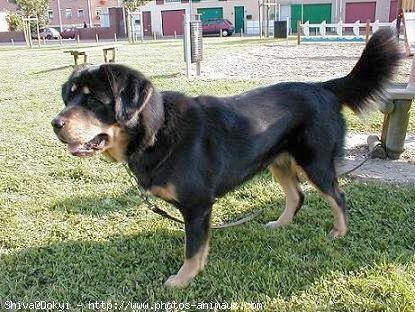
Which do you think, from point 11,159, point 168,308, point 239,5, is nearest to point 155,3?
point 239,5

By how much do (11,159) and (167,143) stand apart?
3650 mm

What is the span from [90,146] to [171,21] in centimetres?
5205

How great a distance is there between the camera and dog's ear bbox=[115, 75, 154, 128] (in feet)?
8.41

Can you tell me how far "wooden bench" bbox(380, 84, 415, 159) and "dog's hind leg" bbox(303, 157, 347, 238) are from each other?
1.53 meters

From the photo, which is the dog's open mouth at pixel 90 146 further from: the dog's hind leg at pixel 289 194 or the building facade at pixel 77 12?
the building facade at pixel 77 12

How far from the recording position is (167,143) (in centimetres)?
278

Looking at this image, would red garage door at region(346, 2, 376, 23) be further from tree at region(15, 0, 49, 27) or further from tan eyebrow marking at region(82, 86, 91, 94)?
tan eyebrow marking at region(82, 86, 91, 94)

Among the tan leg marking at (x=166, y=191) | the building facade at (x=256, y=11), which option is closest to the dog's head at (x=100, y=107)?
the tan leg marking at (x=166, y=191)

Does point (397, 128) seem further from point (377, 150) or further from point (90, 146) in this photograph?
point (90, 146)

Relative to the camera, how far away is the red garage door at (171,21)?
51.4 m

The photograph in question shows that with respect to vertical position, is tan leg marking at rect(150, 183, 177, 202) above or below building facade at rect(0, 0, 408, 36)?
below

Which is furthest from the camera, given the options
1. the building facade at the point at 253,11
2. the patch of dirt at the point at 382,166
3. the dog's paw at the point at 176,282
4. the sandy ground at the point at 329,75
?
the building facade at the point at 253,11

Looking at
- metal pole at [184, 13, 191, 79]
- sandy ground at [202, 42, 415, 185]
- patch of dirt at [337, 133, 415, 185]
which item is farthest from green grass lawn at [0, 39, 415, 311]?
metal pole at [184, 13, 191, 79]

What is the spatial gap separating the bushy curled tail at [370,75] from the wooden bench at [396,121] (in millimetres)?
1146
